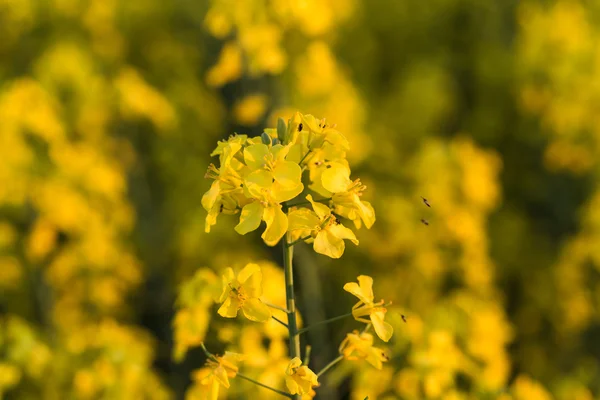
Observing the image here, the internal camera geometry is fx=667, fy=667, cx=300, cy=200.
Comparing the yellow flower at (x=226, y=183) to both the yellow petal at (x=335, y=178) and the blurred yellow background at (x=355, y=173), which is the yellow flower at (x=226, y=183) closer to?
the yellow petal at (x=335, y=178)

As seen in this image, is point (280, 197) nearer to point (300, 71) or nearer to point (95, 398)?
point (95, 398)

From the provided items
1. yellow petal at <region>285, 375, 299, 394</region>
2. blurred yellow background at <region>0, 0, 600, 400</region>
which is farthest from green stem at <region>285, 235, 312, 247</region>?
blurred yellow background at <region>0, 0, 600, 400</region>

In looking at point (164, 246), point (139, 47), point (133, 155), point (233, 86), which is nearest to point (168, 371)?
point (164, 246)

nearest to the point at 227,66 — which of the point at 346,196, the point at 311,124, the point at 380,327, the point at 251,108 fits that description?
the point at 251,108

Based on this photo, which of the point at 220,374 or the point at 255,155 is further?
the point at 220,374

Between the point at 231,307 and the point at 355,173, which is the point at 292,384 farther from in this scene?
the point at 355,173

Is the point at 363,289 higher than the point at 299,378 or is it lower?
higher

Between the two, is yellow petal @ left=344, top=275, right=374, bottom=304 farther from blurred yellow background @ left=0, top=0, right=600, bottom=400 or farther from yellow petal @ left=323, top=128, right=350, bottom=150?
blurred yellow background @ left=0, top=0, right=600, bottom=400
